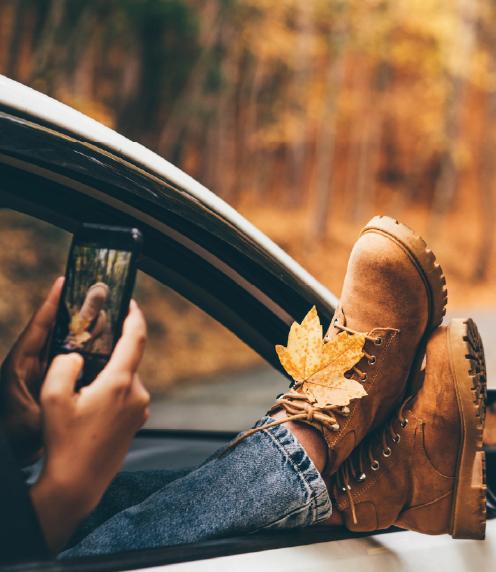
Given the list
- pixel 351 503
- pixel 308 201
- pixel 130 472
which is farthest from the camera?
pixel 308 201

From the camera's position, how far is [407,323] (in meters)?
1.49

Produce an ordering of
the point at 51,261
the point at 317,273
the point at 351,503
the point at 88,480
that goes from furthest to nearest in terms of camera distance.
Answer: the point at 317,273 → the point at 51,261 → the point at 351,503 → the point at 88,480

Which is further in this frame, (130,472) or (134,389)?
(130,472)

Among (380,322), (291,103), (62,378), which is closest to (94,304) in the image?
(62,378)

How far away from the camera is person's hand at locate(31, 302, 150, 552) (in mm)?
1189

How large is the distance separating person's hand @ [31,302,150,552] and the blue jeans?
6.4 inches

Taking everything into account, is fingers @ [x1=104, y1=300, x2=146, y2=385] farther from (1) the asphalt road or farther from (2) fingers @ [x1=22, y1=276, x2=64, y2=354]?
(1) the asphalt road

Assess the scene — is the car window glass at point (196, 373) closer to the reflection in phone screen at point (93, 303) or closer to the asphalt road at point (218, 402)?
the asphalt road at point (218, 402)

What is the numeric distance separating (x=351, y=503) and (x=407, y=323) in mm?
335

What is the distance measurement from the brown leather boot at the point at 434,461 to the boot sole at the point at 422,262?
0.9 inches

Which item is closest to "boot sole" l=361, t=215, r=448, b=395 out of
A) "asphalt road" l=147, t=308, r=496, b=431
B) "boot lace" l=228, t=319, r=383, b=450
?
"boot lace" l=228, t=319, r=383, b=450

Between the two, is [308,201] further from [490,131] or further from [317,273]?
[317,273]

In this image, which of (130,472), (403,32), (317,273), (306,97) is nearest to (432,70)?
(403,32)

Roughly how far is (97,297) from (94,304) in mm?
12
